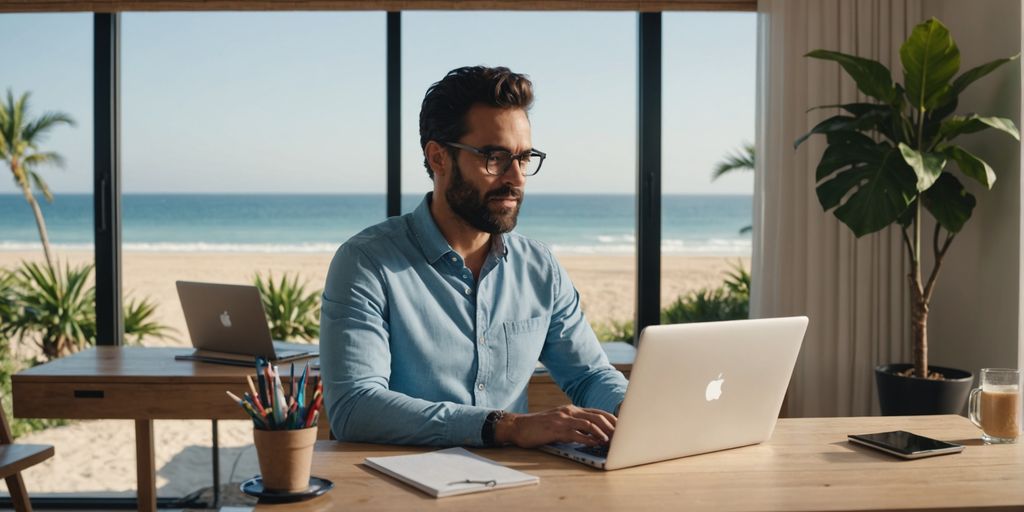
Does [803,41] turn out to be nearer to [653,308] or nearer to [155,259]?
[653,308]

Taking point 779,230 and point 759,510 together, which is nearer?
point 759,510

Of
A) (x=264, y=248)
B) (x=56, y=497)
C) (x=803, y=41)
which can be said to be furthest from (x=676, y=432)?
(x=264, y=248)

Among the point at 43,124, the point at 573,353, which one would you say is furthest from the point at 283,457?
the point at 43,124

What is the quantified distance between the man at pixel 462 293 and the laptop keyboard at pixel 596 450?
0.17 meters

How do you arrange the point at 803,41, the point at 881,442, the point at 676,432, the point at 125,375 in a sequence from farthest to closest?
the point at 803,41 < the point at 125,375 < the point at 881,442 < the point at 676,432

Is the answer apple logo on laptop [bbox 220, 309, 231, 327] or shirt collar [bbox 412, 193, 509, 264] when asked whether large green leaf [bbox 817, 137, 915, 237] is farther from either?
apple logo on laptop [bbox 220, 309, 231, 327]

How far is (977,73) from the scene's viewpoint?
3309mm

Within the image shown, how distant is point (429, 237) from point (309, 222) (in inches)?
593

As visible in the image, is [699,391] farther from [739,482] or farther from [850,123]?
[850,123]

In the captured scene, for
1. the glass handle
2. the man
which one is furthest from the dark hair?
the glass handle

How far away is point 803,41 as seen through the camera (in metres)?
3.91

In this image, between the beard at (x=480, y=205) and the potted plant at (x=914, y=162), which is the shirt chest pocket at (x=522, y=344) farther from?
the potted plant at (x=914, y=162)

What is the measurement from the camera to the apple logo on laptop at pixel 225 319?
3160 mm

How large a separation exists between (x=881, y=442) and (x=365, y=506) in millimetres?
917
